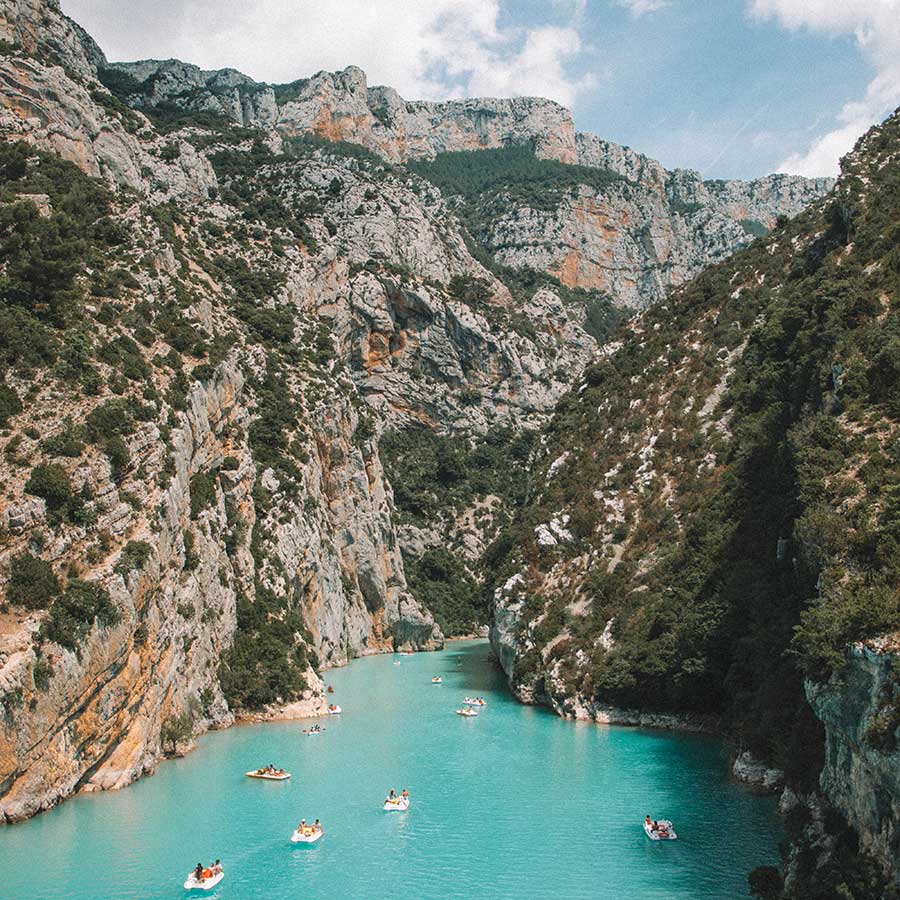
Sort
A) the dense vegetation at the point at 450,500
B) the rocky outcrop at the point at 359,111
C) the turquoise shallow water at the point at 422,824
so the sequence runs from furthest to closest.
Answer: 1. the rocky outcrop at the point at 359,111
2. the dense vegetation at the point at 450,500
3. the turquoise shallow water at the point at 422,824

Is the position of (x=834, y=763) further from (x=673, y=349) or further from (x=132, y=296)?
(x=673, y=349)

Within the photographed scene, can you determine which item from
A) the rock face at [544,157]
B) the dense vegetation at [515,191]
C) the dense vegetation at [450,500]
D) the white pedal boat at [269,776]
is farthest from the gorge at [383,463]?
the dense vegetation at [515,191]

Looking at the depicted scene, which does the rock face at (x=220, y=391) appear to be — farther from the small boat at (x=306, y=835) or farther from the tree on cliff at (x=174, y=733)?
the small boat at (x=306, y=835)

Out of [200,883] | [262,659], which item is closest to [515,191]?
[262,659]

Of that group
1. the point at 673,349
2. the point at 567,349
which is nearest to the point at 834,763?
the point at 673,349

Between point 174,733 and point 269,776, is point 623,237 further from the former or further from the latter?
point 269,776
